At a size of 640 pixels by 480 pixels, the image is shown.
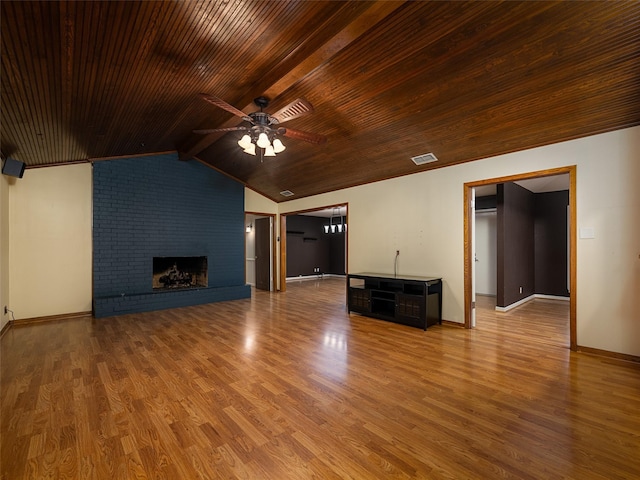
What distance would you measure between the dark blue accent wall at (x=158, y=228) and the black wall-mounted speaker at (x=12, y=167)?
119 centimetres

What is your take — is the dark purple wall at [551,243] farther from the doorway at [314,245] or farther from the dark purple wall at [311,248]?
the dark purple wall at [311,248]

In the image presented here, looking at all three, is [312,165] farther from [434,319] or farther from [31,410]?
[31,410]

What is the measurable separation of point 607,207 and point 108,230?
7.87 metres

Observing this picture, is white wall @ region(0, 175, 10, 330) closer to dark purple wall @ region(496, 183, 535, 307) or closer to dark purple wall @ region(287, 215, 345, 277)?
dark purple wall @ region(287, 215, 345, 277)

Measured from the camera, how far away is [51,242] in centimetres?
531

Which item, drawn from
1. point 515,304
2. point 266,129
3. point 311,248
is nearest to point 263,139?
point 266,129

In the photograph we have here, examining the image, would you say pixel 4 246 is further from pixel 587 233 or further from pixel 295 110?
pixel 587 233

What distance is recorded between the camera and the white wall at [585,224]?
3312mm

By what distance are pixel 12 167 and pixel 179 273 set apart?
346cm

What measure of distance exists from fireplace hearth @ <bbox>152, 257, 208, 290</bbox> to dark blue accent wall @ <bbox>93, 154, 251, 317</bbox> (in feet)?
0.89

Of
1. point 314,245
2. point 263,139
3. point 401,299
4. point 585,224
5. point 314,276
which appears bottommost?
point 314,276

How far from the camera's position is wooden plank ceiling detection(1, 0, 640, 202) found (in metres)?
2.26

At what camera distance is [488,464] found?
1.74 meters

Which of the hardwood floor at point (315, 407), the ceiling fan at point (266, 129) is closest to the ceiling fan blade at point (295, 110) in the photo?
the ceiling fan at point (266, 129)
